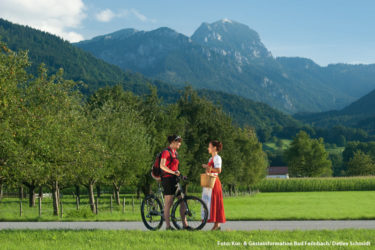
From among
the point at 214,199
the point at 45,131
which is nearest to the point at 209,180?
the point at 214,199

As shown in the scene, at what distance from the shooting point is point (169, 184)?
42.9ft

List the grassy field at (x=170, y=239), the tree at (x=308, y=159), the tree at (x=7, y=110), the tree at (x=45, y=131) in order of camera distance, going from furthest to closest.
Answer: the tree at (x=308, y=159) < the tree at (x=45, y=131) < the tree at (x=7, y=110) < the grassy field at (x=170, y=239)

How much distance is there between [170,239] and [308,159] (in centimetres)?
12753

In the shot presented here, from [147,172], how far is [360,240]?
29449mm

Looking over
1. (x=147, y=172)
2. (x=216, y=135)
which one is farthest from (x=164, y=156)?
(x=216, y=135)

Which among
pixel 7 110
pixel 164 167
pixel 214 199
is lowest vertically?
pixel 214 199

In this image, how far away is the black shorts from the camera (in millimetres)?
13039

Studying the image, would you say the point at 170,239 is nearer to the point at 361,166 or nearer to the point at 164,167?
the point at 164,167

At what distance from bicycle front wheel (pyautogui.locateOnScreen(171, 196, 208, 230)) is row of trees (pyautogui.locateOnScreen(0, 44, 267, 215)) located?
6.78m

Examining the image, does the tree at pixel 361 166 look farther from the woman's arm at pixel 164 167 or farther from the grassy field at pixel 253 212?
the woman's arm at pixel 164 167

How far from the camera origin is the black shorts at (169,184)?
13039 millimetres

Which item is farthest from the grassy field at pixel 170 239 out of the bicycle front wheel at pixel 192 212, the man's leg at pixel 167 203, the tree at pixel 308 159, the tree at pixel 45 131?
the tree at pixel 308 159

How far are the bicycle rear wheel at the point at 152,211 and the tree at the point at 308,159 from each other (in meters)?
123

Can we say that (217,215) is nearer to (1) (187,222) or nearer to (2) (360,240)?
(1) (187,222)
